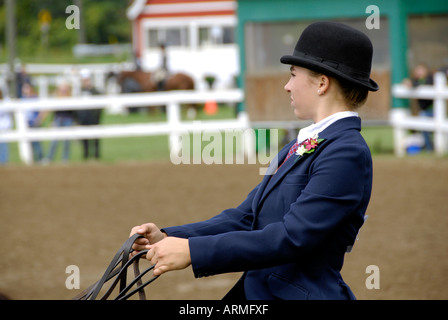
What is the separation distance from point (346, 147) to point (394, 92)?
11.7 m

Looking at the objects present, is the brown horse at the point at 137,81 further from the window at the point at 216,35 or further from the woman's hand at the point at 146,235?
the woman's hand at the point at 146,235

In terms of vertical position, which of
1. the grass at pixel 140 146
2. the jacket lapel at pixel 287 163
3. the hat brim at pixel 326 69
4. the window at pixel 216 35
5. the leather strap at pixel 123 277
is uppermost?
the window at pixel 216 35

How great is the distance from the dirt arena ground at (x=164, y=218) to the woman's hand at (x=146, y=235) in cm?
298

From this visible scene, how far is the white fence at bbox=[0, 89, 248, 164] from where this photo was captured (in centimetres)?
1338

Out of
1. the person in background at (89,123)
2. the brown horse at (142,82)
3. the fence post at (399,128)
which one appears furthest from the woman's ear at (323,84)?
the brown horse at (142,82)

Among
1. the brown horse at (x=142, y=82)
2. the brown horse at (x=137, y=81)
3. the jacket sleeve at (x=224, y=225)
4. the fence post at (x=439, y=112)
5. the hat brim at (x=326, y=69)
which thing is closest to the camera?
the hat brim at (x=326, y=69)

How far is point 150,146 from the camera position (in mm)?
15945

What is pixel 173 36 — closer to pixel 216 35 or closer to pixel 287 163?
pixel 216 35

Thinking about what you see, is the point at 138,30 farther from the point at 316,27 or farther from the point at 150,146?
the point at 316,27

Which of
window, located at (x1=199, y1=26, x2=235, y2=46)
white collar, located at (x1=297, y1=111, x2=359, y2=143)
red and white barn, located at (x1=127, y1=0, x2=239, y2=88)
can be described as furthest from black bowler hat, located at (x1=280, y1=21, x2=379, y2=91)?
window, located at (x1=199, y1=26, x2=235, y2=46)

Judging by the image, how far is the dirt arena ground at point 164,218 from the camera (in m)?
5.64

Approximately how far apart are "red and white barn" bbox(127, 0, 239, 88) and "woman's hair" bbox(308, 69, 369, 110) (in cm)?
2886

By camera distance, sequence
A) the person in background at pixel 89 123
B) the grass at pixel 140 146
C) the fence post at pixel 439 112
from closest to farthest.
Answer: the fence post at pixel 439 112
the grass at pixel 140 146
the person in background at pixel 89 123
